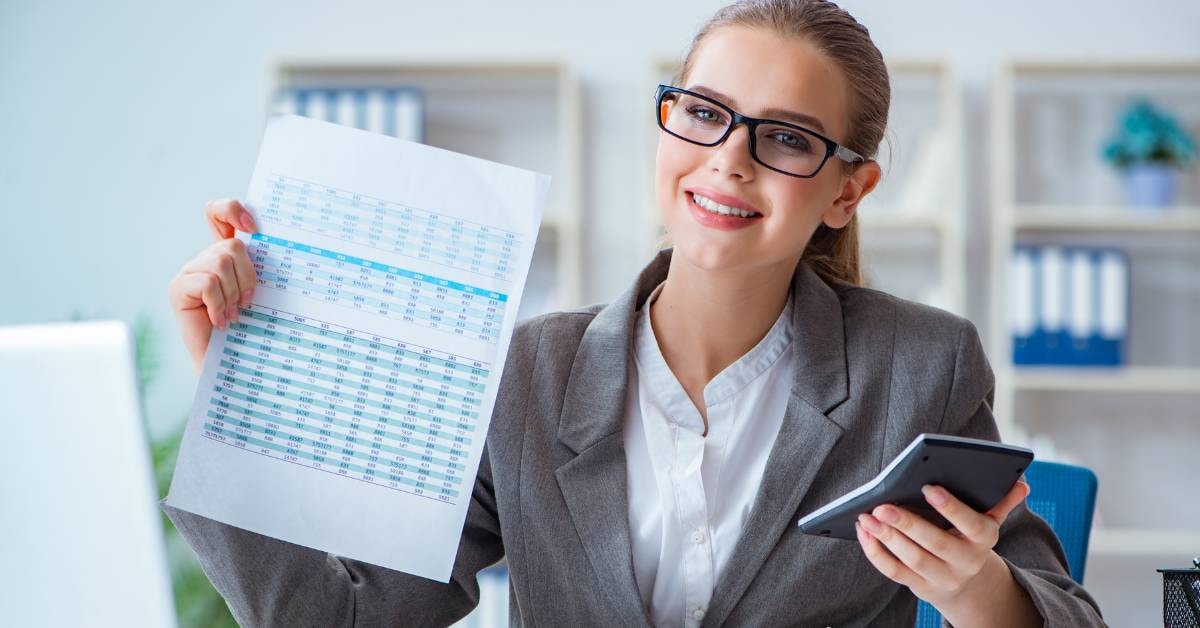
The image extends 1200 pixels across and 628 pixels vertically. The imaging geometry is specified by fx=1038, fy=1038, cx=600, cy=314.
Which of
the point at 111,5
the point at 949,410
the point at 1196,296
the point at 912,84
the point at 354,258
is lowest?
the point at 1196,296

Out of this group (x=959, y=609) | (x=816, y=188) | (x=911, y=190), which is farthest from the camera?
(x=911, y=190)

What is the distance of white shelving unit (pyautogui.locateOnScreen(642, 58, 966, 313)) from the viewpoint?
332 centimetres

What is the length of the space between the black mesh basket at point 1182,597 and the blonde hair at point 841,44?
1.91 feet

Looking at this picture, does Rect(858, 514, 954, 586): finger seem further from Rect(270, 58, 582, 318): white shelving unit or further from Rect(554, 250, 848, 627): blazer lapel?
Rect(270, 58, 582, 318): white shelving unit

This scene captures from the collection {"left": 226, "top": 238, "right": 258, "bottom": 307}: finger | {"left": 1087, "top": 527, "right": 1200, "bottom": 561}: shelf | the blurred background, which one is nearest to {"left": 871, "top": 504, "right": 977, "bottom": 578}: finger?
{"left": 226, "top": 238, "right": 258, "bottom": 307}: finger

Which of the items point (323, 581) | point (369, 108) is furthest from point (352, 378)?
point (369, 108)

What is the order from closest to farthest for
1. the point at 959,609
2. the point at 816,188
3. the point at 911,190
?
the point at 959,609 < the point at 816,188 < the point at 911,190

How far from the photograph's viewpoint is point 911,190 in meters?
3.46

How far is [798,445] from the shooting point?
1.23 m

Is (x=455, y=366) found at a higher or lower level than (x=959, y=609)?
higher

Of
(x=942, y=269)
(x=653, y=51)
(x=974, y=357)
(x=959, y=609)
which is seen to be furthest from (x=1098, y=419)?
(x=959, y=609)

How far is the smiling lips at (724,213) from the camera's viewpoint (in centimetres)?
122

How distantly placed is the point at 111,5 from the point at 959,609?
3.60 metres

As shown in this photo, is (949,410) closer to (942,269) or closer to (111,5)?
(942,269)
